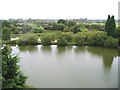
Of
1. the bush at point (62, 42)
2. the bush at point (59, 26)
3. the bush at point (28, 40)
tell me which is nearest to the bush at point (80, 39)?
the bush at point (62, 42)

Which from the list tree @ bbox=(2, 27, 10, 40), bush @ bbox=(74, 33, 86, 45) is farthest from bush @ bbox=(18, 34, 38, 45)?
bush @ bbox=(74, 33, 86, 45)

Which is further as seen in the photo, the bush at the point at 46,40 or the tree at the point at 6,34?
the tree at the point at 6,34

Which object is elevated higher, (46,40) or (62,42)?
(46,40)

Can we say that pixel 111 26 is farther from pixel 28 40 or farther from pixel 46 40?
pixel 28 40

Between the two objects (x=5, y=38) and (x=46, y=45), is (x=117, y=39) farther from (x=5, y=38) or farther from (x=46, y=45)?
(x=5, y=38)

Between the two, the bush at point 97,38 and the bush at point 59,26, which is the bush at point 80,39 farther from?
the bush at point 59,26

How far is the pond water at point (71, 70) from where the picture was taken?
21.5ft

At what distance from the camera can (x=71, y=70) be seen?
812cm

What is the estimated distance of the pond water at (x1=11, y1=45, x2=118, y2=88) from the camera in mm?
6562

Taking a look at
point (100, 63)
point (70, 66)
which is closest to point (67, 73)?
point (70, 66)

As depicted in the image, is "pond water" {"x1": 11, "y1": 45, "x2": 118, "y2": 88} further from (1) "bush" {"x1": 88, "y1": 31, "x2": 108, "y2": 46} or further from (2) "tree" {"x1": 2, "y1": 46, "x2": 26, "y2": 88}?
(1) "bush" {"x1": 88, "y1": 31, "x2": 108, "y2": 46}

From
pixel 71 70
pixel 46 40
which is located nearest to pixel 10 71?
pixel 71 70

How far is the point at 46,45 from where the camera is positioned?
14242 millimetres

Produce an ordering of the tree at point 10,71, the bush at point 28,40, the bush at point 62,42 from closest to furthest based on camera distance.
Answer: the tree at point 10,71, the bush at point 62,42, the bush at point 28,40
